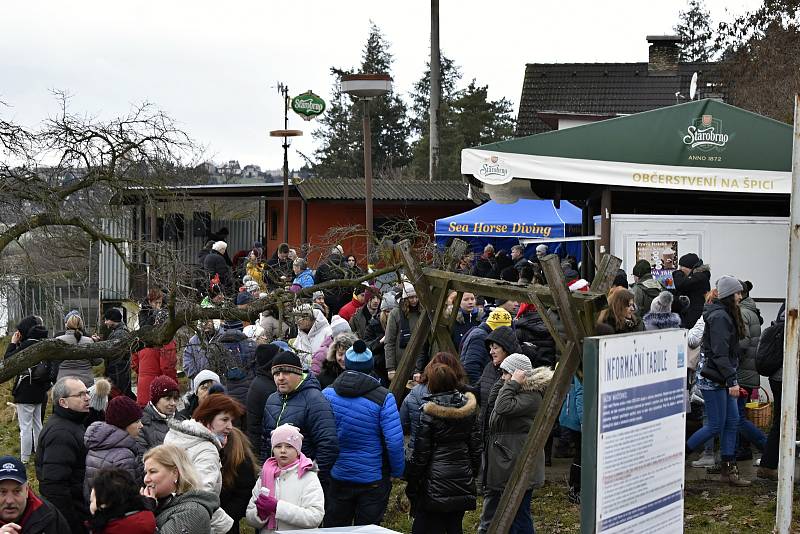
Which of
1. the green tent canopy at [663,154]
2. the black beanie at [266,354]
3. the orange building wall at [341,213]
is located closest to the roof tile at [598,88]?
the orange building wall at [341,213]

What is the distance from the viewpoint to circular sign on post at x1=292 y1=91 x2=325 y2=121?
24.0 metres

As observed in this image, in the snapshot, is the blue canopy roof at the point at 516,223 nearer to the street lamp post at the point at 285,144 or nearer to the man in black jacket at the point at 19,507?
the street lamp post at the point at 285,144

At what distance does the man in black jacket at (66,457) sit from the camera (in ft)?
22.0

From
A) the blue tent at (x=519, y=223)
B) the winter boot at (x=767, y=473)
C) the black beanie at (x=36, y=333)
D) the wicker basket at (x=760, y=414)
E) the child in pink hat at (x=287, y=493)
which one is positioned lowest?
the winter boot at (x=767, y=473)

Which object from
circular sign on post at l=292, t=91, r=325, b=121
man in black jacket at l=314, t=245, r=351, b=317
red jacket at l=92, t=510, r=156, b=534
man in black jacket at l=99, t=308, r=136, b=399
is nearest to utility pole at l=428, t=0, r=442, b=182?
circular sign on post at l=292, t=91, r=325, b=121

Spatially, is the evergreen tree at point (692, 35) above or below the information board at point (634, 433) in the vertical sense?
above

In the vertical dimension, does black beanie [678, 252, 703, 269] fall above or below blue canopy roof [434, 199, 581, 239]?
below

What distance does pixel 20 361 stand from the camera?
1056 cm

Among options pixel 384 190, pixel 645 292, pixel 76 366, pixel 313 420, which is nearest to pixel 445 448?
pixel 313 420

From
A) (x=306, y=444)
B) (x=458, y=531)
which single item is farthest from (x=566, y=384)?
(x=306, y=444)

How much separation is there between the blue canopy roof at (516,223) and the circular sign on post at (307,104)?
15.7 ft

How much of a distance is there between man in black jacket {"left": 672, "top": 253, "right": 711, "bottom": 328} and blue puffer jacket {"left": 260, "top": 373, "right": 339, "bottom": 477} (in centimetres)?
573

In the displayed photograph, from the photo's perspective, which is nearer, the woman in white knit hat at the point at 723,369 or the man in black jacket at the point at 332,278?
the woman in white knit hat at the point at 723,369

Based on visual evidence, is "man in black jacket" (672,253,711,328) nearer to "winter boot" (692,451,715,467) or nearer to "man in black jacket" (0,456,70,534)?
"winter boot" (692,451,715,467)
